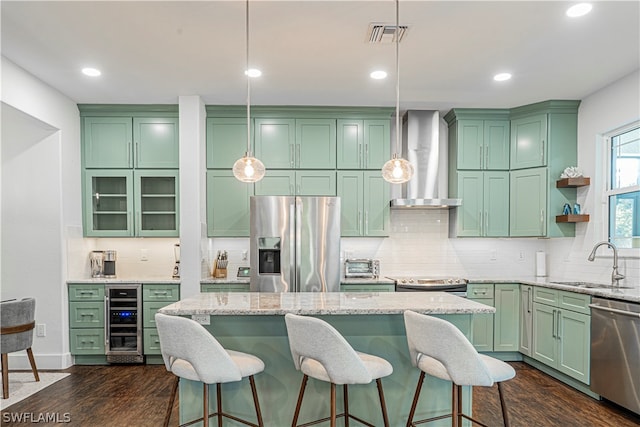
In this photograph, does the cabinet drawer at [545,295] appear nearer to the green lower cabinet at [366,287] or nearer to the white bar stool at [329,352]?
the green lower cabinet at [366,287]

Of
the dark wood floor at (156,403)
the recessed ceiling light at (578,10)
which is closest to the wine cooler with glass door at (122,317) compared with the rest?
the dark wood floor at (156,403)

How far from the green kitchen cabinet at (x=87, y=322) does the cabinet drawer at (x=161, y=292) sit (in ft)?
1.53

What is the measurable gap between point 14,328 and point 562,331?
4850 millimetres

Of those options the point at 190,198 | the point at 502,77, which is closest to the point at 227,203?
the point at 190,198

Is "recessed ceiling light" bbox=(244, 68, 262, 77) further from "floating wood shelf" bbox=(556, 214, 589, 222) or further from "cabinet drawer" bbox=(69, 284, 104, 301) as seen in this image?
"floating wood shelf" bbox=(556, 214, 589, 222)

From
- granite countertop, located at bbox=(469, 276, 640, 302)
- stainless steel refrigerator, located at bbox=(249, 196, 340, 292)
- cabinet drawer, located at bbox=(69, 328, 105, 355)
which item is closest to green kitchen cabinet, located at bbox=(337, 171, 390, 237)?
stainless steel refrigerator, located at bbox=(249, 196, 340, 292)

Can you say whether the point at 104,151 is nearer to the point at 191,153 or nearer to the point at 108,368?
the point at 191,153

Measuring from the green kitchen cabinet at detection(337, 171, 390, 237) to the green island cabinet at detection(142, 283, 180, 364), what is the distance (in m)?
1.99

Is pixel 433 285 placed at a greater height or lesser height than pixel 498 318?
greater

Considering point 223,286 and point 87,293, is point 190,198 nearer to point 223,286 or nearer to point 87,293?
point 223,286

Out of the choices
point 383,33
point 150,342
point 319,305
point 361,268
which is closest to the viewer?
point 319,305

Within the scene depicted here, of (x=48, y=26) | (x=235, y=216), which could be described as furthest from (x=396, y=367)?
(x=48, y=26)

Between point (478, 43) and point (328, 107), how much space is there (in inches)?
75.9

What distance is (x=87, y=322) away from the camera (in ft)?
13.9
